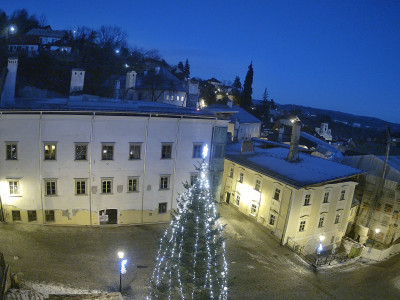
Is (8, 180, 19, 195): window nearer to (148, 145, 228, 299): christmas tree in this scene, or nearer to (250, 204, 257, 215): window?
(148, 145, 228, 299): christmas tree

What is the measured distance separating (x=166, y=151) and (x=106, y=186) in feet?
17.4

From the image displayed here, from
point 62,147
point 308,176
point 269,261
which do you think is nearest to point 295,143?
point 308,176

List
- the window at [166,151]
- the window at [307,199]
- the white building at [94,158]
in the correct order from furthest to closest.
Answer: the window at [307,199] → the window at [166,151] → the white building at [94,158]

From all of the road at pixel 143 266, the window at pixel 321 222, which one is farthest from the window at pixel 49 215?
the window at pixel 321 222

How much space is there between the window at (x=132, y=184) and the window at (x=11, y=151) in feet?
26.2

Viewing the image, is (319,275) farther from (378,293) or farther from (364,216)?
(364,216)

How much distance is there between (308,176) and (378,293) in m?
9.48

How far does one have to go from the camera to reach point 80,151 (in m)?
21.3

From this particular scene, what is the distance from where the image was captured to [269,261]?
21188 mm

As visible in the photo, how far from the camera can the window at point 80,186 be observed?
21.6 meters

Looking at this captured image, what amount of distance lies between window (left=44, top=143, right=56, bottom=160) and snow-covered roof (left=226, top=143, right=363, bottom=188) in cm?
1623

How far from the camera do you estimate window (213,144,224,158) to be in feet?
82.6

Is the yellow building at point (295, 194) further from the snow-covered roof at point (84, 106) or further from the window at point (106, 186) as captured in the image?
the window at point (106, 186)

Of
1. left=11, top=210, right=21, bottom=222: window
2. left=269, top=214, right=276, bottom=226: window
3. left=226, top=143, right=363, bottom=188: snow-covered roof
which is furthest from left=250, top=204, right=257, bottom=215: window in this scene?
left=11, top=210, right=21, bottom=222: window
